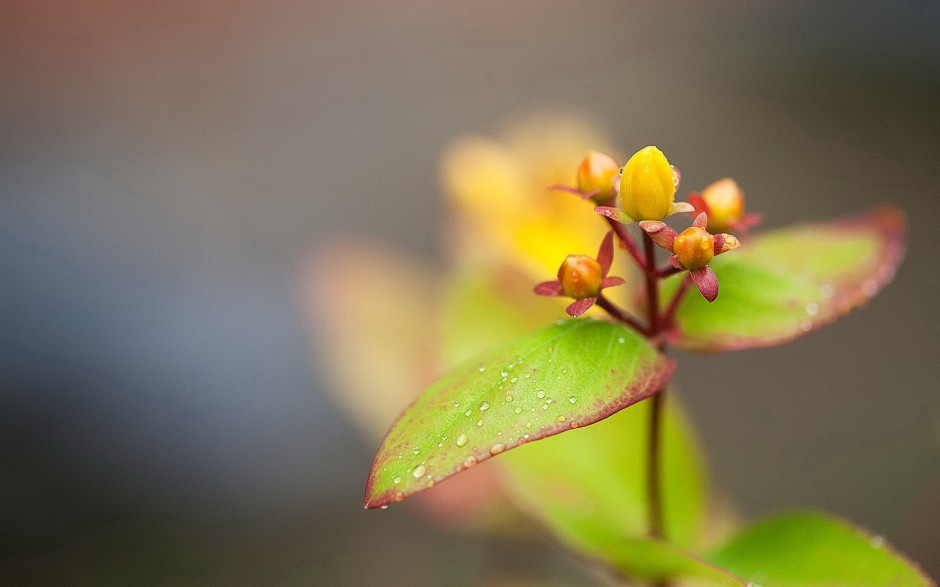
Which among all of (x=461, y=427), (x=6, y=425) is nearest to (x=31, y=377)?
(x=6, y=425)

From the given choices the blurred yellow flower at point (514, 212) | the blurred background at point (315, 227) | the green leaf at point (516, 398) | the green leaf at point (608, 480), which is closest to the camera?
the green leaf at point (516, 398)

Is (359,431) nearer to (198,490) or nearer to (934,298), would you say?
(198,490)

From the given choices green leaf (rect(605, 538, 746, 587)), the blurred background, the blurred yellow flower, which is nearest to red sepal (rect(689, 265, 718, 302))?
green leaf (rect(605, 538, 746, 587))

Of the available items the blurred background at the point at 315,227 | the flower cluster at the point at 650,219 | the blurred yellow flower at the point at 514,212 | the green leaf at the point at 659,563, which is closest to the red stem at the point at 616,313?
the flower cluster at the point at 650,219

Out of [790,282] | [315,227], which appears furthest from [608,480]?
[315,227]

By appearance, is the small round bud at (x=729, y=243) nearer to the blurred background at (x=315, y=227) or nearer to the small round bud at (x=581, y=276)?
the small round bud at (x=581, y=276)

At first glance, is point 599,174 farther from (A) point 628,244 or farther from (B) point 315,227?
(B) point 315,227
